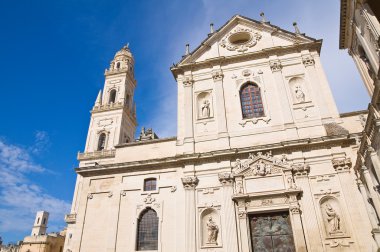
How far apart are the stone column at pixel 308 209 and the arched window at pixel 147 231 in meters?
7.36

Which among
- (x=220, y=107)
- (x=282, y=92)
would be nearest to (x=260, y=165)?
(x=220, y=107)

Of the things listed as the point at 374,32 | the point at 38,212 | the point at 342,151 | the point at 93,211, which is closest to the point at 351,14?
the point at 374,32

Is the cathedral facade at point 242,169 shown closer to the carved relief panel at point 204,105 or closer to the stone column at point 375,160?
the carved relief panel at point 204,105

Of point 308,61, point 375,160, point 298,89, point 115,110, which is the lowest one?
point 375,160

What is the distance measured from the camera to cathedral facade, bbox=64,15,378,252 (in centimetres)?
1402

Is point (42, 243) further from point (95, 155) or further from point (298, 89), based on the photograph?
point (298, 89)

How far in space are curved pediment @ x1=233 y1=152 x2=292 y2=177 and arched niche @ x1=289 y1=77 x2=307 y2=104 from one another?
3966 mm

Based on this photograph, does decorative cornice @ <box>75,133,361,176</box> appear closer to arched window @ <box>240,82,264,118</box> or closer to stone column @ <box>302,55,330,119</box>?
stone column @ <box>302,55,330,119</box>

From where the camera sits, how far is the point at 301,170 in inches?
583

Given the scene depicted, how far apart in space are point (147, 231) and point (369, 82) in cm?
1320

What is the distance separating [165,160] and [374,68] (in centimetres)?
1093

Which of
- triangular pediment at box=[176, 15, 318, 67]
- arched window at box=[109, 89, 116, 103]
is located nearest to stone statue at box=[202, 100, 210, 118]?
triangular pediment at box=[176, 15, 318, 67]

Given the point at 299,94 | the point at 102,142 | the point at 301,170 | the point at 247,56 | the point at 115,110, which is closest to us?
the point at 301,170

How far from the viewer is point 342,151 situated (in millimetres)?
14898
